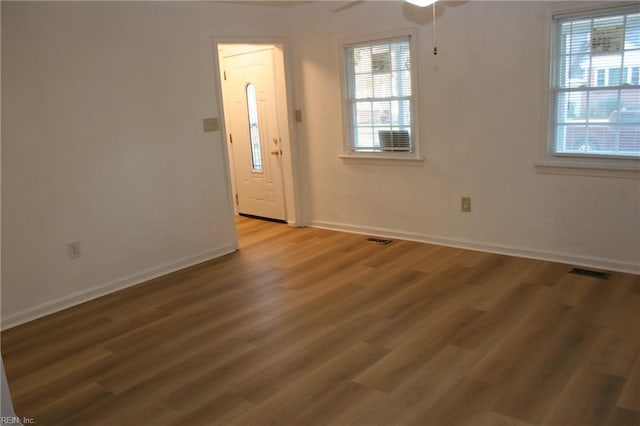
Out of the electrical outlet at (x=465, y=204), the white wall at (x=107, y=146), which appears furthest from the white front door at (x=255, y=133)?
the electrical outlet at (x=465, y=204)

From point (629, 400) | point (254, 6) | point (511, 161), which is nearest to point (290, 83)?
point (254, 6)

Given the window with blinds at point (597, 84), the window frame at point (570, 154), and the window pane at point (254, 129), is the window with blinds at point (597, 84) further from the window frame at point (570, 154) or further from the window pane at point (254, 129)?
the window pane at point (254, 129)

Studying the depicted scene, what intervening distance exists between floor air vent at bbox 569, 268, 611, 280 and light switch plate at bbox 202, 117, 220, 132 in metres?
3.30

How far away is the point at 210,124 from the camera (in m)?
4.89

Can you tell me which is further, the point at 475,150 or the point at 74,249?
the point at 475,150

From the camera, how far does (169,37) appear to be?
4.50 metres

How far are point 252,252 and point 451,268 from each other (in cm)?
194

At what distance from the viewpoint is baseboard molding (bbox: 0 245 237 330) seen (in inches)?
150

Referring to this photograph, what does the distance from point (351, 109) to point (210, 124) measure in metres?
1.42

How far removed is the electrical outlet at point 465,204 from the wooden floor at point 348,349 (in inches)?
16.0

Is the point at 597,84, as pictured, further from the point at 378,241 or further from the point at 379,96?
the point at 378,241

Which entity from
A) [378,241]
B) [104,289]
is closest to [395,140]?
[378,241]

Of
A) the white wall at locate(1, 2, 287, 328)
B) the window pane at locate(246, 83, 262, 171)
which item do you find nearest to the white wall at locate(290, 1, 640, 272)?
the window pane at locate(246, 83, 262, 171)

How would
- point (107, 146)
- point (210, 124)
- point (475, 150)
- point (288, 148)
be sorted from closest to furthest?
point (107, 146), point (475, 150), point (210, 124), point (288, 148)
